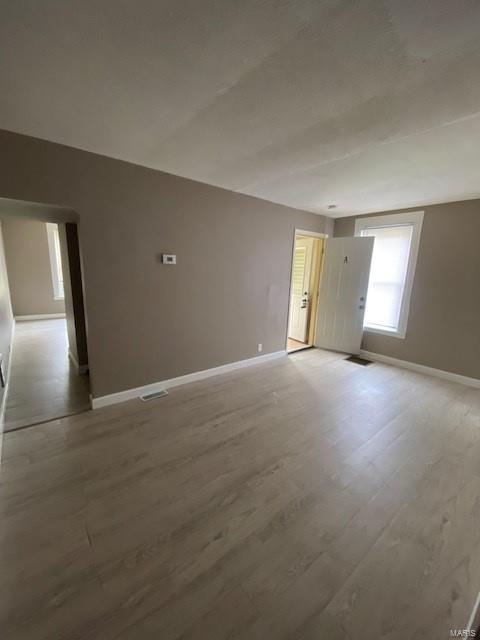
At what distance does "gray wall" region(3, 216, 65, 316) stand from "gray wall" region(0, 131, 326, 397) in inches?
203

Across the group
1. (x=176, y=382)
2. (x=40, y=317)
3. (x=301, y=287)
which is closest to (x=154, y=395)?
(x=176, y=382)

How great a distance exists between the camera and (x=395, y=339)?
4238mm

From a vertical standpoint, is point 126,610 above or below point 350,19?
below

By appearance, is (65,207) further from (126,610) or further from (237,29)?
(126,610)

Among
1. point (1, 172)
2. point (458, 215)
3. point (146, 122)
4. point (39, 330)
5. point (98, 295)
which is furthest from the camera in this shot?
point (39, 330)

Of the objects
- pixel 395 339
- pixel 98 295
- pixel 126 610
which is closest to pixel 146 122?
pixel 98 295

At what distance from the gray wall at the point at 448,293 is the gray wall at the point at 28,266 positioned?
26.6 ft

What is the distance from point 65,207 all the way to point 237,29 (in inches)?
77.5

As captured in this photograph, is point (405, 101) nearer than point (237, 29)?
No

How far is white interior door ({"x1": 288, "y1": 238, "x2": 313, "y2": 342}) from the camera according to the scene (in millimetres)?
4980

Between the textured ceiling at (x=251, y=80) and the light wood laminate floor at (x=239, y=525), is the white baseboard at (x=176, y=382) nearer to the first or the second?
the light wood laminate floor at (x=239, y=525)


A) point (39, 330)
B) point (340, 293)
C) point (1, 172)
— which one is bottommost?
point (39, 330)

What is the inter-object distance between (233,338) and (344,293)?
2.24 metres

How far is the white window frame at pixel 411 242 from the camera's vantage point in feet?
12.7
